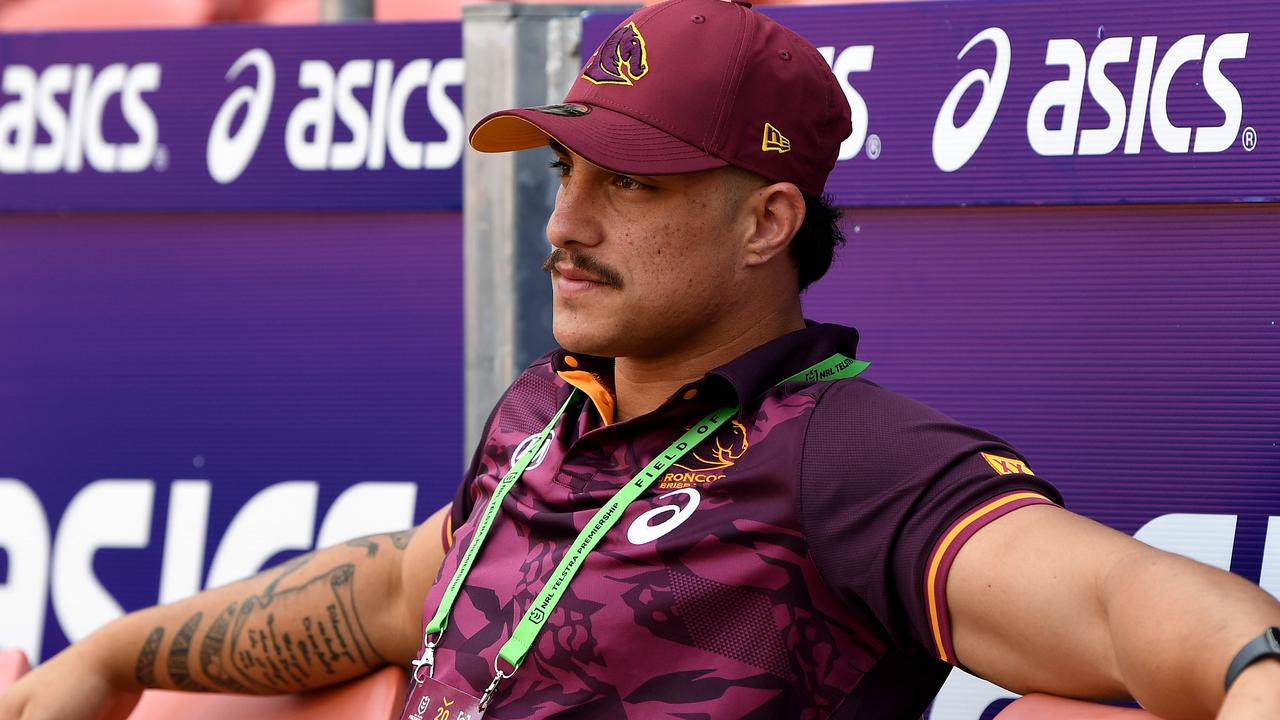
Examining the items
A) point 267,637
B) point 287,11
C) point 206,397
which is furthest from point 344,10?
point 287,11

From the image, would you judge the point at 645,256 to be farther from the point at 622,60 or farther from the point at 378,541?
the point at 378,541

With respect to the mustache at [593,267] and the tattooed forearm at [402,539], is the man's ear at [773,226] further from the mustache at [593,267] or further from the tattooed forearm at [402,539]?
the tattooed forearm at [402,539]

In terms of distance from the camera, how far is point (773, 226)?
146 cm

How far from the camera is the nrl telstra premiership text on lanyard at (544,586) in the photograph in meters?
1.36

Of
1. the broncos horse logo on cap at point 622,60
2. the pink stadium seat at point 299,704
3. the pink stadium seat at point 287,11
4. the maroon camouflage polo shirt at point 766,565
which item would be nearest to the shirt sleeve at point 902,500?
the maroon camouflage polo shirt at point 766,565

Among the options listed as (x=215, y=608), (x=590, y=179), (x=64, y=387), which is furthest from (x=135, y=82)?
(x=590, y=179)

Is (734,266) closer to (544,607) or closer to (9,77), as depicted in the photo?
(544,607)

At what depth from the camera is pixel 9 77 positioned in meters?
2.35

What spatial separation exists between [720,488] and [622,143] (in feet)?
1.11

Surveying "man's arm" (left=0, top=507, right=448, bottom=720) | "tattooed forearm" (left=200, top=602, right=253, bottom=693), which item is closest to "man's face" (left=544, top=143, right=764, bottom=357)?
"man's arm" (left=0, top=507, right=448, bottom=720)

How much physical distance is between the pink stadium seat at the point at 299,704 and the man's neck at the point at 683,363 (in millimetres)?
424

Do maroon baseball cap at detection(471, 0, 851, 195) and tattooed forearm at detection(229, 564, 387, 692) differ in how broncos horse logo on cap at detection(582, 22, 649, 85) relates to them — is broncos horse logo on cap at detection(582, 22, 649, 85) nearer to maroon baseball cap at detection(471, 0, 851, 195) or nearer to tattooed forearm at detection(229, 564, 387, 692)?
maroon baseball cap at detection(471, 0, 851, 195)

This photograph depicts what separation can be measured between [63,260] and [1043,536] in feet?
5.62

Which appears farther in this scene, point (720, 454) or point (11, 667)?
point (11, 667)
